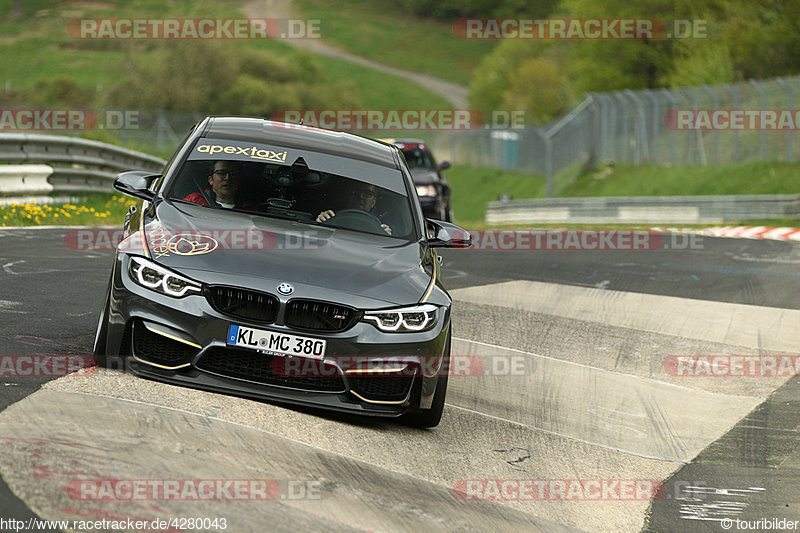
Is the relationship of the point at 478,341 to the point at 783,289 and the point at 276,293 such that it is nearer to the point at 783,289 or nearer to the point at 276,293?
the point at 276,293

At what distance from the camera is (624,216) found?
29.3 metres

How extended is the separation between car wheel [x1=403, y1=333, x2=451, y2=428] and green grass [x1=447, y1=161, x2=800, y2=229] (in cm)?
1725

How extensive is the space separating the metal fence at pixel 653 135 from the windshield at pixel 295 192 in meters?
25.8

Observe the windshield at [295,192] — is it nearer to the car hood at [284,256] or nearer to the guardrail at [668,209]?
the car hood at [284,256]

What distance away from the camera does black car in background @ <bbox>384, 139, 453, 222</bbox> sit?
19.2 m

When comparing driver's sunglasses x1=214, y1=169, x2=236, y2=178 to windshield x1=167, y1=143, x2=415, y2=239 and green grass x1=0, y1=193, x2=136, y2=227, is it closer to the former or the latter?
windshield x1=167, y1=143, x2=415, y2=239

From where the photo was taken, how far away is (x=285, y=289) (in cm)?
592

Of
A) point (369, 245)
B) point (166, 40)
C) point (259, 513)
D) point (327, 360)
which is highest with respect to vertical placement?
point (166, 40)

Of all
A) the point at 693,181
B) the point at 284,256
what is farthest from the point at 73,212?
the point at 693,181

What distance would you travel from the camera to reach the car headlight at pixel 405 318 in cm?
603

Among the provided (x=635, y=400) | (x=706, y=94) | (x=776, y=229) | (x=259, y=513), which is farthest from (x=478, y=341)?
(x=706, y=94)

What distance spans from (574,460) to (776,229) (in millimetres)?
16725

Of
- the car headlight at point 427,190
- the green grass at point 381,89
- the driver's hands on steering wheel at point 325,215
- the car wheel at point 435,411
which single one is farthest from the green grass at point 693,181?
the green grass at point 381,89

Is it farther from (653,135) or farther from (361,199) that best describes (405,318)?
(653,135)
